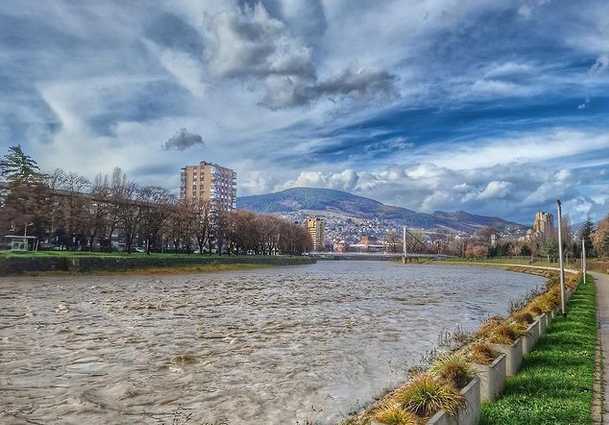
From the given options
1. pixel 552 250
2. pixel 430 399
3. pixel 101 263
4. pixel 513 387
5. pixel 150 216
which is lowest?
pixel 513 387

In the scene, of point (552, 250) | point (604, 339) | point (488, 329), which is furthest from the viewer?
point (552, 250)

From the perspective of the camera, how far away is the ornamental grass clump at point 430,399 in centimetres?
734

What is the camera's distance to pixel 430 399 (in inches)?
298

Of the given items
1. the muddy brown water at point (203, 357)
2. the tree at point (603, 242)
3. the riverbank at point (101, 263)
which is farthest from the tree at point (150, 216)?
the tree at point (603, 242)

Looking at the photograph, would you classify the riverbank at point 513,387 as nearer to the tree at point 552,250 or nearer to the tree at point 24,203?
the tree at point 24,203

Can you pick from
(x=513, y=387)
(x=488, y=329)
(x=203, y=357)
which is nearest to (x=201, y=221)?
(x=203, y=357)

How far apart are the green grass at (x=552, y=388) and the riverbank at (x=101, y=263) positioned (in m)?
57.4

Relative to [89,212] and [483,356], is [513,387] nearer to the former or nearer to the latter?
[483,356]

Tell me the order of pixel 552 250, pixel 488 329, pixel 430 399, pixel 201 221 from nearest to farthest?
pixel 430 399
pixel 488 329
pixel 201 221
pixel 552 250

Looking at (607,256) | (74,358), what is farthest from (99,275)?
(607,256)

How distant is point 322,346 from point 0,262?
163 ft

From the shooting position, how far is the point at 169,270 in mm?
76438

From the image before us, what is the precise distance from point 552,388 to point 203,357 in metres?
11.6

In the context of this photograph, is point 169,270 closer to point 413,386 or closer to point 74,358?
point 74,358
